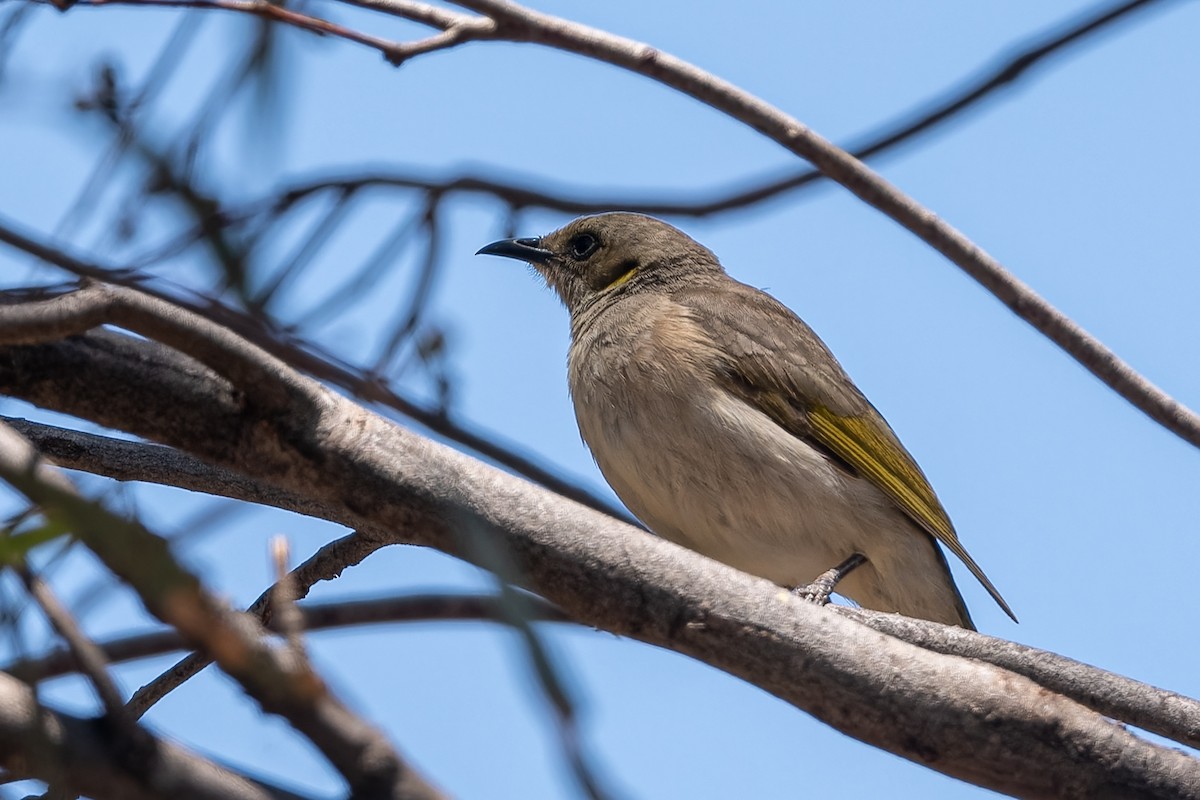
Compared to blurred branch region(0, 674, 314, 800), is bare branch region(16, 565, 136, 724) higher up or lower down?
higher up

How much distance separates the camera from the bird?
5500mm

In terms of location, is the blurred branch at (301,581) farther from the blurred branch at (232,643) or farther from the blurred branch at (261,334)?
the blurred branch at (232,643)

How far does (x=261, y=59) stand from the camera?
183 centimetres

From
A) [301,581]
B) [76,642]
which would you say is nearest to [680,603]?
[76,642]

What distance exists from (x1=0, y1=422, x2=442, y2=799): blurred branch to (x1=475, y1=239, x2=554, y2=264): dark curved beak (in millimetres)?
5741

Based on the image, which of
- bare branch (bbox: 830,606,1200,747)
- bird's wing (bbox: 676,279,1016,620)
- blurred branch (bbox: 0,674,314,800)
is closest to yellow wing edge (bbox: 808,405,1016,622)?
bird's wing (bbox: 676,279,1016,620)

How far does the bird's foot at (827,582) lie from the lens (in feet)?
17.5

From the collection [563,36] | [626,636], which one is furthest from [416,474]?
[563,36]

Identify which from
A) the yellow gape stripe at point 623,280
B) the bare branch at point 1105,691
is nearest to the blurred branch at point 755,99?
the bare branch at point 1105,691

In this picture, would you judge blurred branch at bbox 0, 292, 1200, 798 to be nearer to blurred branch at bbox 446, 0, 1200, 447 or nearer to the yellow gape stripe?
blurred branch at bbox 446, 0, 1200, 447

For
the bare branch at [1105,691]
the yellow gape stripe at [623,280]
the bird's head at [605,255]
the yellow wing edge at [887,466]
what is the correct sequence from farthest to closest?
the bird's head at [605,255] → the yellow gape stripe at [623,280] → the yellow wing edge at [887,466] → the bare branch at [1105,691]

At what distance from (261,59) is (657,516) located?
12.9 feet

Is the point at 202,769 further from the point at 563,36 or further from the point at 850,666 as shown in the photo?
the point at 563,36

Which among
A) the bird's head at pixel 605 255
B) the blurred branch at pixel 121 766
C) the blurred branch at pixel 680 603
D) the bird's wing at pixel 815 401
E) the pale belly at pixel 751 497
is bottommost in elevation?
the blurred branch at pixel 121 766
